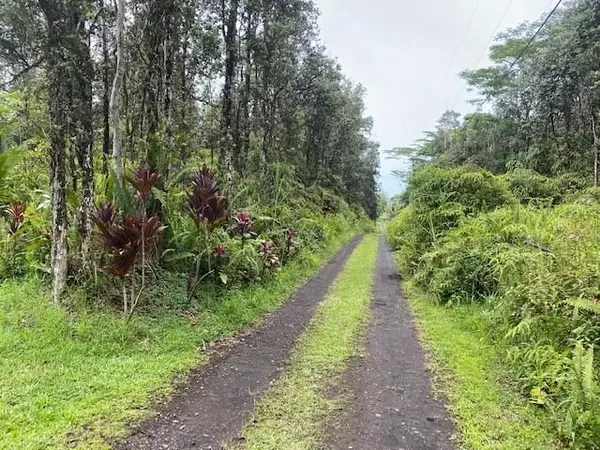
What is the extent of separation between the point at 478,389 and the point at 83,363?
399 cm

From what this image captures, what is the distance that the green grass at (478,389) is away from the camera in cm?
337

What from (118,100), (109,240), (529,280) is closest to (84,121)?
(118,100)

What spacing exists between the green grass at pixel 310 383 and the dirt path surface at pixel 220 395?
6.3 inches

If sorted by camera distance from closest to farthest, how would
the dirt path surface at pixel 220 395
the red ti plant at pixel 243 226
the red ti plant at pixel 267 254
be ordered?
the dirt path surface at pixel 220 395 < the red ti plant at pixel 243 226 < the red ti plant at pixel 267 254

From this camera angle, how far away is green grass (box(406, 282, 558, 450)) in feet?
11.1

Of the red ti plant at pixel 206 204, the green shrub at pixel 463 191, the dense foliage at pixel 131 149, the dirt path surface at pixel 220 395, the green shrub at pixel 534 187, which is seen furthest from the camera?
the green shrub at pixel 534 187

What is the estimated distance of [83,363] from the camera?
4457mm

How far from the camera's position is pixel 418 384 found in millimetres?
4418

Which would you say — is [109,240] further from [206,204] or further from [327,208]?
[327,208]

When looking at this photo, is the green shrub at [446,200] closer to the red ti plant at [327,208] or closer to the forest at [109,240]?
the forest at [109,240]

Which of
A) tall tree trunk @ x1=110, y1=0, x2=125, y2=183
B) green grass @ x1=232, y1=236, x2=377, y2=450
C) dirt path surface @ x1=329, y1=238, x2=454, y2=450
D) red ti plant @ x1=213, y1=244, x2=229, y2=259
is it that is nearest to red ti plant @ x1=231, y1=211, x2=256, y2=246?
red ti plant @ x1=213, y1=244, x2=229, y2=259

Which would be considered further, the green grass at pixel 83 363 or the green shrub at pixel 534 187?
the green shrub at pixel 534 187

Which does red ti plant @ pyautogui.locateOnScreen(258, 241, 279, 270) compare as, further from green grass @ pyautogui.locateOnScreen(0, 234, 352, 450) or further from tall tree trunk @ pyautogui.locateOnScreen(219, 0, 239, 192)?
tall tree trunk @ pyautogui.locateOnScreen(219, 0, 239, 192)

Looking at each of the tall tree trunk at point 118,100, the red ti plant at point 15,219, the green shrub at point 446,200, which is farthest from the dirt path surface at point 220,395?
the green shrub at point 446,200
